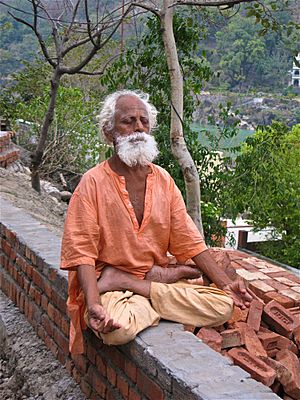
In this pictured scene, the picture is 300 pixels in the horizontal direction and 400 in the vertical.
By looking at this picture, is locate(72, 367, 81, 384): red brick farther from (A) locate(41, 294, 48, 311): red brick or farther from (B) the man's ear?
(B) the man's ear

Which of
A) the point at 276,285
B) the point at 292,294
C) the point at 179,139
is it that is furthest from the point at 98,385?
the point at 179,139

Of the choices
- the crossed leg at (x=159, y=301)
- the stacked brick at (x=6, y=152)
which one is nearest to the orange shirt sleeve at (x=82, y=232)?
the crossed leg at (x=159, y=301)

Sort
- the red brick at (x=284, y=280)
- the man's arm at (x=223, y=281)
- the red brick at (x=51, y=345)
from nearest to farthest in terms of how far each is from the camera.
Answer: the man's arm at (x=223, y=281) → the red brick at (x=51, y=345) → the red brick at (x=284, y=280)

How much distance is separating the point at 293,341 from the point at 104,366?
1.04 metres

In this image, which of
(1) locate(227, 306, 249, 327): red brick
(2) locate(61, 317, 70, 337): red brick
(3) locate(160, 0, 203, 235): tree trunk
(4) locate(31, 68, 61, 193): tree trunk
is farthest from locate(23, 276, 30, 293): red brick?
(4) locate(31, 68, 61, 193): tree trunk

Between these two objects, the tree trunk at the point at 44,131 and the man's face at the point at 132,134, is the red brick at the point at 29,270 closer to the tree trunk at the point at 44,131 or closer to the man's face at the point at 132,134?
the man's face at the point at 132,134

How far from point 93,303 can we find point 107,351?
31cm

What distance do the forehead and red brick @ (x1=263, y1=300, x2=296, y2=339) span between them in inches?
50.4

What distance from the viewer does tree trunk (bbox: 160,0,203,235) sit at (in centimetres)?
545

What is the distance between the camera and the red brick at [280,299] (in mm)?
3723

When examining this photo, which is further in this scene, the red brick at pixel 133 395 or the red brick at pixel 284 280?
the red brick at pixel 284 280

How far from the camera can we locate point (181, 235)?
10.0 ft

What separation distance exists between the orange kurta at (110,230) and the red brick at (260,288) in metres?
1.06

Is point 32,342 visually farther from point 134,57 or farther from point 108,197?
point 134,57
